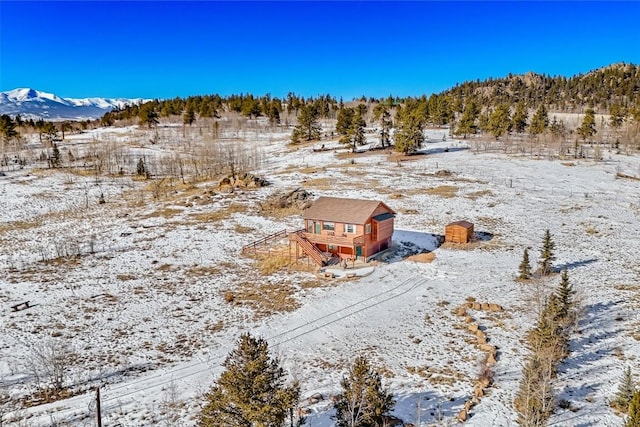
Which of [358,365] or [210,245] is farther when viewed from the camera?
[210,245]

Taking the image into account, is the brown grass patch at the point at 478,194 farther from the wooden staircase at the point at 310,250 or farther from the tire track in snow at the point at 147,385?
the tire track in snow at the point at 147,385

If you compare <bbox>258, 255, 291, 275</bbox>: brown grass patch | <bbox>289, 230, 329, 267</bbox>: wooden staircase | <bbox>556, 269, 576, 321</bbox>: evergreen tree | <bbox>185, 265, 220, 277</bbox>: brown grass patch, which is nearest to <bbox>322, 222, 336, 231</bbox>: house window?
<bbox>289, 230, 329, 267</bbox>: wooden staircase

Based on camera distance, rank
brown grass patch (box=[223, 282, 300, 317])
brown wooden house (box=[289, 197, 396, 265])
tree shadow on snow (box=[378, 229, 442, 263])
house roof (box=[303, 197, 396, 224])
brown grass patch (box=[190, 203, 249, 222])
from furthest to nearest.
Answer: brown grass patch (box=[190, 203, 249, 222]), tree shadow on snow (box=[378, 229, 442, 263]), house roof (box=[303, 197, 396, 224]), brown wooden house (box=[289, 197, 396, 265]), brown grass patch (box=[223, 282, 300, 317])

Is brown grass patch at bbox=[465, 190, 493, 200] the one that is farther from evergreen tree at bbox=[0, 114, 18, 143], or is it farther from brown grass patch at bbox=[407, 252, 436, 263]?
evergreen tree at bbox=[0, 114, 18, 143]

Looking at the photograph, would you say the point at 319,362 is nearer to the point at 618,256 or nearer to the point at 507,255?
the point at 507,255

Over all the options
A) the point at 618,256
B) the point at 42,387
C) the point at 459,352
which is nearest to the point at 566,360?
the point at 459,352
